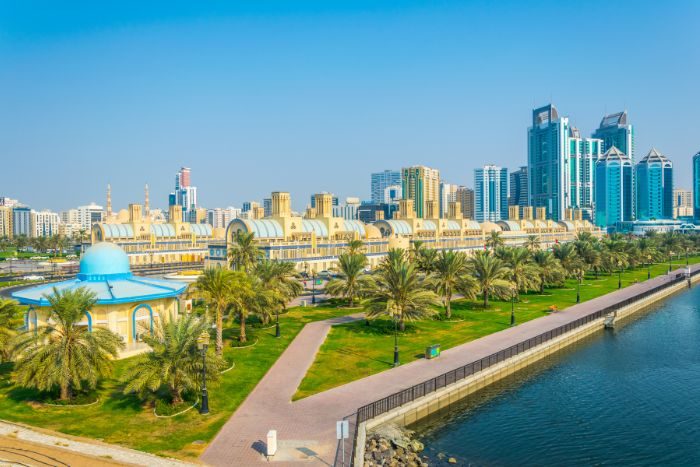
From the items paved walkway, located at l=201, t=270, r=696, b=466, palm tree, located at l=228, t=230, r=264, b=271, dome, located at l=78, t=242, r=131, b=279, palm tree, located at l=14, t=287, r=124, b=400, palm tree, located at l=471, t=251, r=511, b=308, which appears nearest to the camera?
paved walkway, located at l=201, t=270, r=696, b=466

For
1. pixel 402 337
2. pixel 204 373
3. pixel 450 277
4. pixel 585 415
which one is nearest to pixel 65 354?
pixel 204 373

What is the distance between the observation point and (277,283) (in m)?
54.8

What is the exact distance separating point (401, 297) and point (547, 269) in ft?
109

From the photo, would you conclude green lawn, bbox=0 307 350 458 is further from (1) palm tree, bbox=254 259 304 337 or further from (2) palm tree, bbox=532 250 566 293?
(2) palm tree, bbox=532 250 566 293

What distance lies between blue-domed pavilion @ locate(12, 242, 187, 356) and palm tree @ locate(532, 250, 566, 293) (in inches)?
1925

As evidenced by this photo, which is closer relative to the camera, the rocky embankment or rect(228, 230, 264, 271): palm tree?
the rocky embankment

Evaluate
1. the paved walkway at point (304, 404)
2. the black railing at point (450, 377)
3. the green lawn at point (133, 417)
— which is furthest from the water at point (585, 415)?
the green lawn at point (133, 417)

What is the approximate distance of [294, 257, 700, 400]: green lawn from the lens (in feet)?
119

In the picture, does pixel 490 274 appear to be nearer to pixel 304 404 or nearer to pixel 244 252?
pixel 244 252

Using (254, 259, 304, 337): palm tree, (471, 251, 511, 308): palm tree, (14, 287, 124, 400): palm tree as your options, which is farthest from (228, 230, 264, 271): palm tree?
(14, 287, 124, 400): palm tree

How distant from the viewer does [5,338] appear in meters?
34.4

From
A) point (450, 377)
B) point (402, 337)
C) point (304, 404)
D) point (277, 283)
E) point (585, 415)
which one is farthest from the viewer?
point (277, 283)

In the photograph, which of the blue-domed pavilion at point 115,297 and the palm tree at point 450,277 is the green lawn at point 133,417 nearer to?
the blue-domed pavilion at point 115,297

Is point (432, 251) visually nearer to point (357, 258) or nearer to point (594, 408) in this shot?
point (357, 258)
